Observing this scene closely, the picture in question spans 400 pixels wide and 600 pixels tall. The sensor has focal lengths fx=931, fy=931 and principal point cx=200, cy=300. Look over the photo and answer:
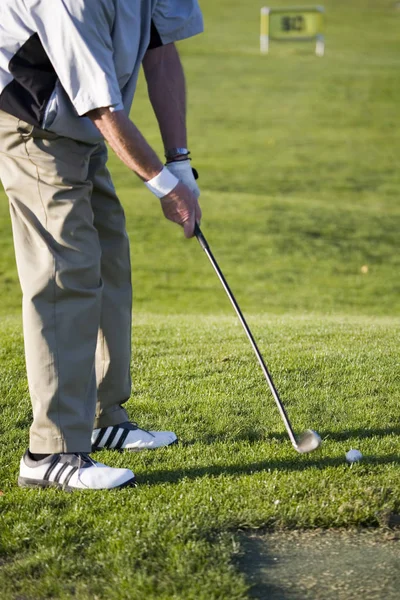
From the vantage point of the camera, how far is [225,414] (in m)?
4.08

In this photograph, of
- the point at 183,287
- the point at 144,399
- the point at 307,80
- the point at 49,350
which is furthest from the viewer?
the point at 307,80

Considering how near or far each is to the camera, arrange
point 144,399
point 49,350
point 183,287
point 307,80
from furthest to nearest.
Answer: point 307,80
point 183,287
point 144,399
point 49,350

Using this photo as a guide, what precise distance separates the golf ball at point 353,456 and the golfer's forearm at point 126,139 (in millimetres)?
1277

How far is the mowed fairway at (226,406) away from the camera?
2768mm

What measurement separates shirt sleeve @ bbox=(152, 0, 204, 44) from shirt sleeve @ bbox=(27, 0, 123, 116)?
0.46 meters

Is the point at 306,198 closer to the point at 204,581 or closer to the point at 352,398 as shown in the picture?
the point at 352,398

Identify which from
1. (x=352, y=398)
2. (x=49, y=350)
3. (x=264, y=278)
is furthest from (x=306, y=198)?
(x=49, y=350)

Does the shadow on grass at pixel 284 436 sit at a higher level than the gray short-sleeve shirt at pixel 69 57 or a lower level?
lower

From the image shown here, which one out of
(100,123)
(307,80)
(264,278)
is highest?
(100,123)

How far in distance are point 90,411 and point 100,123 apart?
1.05m

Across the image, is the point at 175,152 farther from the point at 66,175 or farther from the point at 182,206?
the point at 66,175

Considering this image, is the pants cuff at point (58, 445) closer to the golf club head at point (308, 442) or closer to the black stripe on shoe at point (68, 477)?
the black stripe on shoe at point (68, 477)

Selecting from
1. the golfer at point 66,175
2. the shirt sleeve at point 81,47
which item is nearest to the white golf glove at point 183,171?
the golfer at point 66,175

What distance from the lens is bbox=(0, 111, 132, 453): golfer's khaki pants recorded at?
3295 mm
